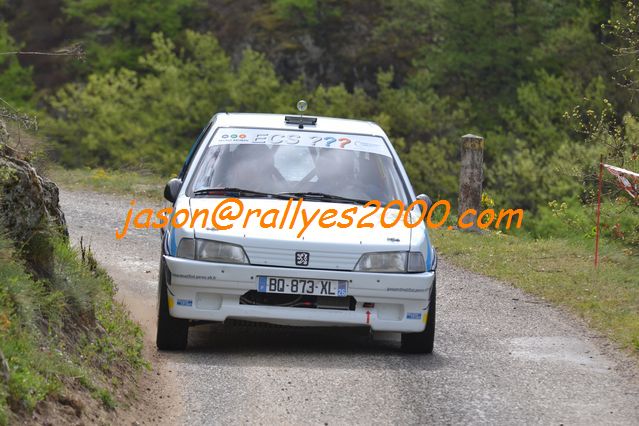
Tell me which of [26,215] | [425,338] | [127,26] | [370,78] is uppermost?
[26,215]

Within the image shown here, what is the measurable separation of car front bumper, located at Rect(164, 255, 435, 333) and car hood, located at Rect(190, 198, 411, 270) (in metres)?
0.08

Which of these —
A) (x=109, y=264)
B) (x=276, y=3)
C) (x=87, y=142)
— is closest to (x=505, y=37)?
(x=276, y=3)

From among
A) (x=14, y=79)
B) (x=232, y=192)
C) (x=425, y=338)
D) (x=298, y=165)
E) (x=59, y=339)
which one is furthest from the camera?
(x=14, y=79)

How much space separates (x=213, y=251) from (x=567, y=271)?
659 centimetres

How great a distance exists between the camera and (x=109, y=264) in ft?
47.2

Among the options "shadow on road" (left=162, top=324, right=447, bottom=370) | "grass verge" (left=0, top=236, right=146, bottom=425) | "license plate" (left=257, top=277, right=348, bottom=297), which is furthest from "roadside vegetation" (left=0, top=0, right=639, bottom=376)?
"grass verge" (left=0, top=236, right=146, bottom=425)

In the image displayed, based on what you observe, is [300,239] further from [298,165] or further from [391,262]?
[298,165]

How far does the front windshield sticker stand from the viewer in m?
10.6

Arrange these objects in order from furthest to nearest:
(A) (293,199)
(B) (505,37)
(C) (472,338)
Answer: (B) (505,37) → (C) (472,338) → (A) (293,199)

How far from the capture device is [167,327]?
30.5 feet

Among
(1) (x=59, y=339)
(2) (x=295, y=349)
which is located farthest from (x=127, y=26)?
(1) (x=59, y=339)

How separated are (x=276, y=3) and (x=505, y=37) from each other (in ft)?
33.9

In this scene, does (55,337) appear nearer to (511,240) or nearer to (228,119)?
(228,119)

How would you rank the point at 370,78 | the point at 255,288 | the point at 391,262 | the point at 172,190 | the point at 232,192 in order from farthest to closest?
the point at 370,78 < the point at 172,190 < the point at 232,192 < the point at 391,262 < the point at 255,288
